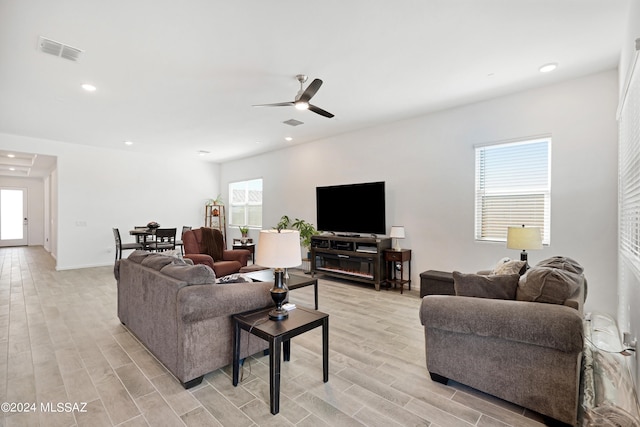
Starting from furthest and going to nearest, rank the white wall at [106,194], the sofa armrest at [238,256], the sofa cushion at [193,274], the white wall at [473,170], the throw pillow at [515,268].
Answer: the white wall at [106,194], the sofa armrest at [238,256], the white wall at [473,170], the throw pillow at [515,268], the sofa cushion at [193,274]

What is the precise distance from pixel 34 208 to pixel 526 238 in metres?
15.4

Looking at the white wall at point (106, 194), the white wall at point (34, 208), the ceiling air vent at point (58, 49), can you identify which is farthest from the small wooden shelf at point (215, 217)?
the white wall at point (34, 208)

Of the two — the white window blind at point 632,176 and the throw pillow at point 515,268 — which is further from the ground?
the white window blind at point 632,176

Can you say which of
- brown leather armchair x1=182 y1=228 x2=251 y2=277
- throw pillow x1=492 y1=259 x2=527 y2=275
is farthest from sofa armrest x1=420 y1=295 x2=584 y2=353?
brown leather armchair x1=182 y1=228 x2=251 y2=277

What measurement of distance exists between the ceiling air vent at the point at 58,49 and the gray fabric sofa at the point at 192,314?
225 cm

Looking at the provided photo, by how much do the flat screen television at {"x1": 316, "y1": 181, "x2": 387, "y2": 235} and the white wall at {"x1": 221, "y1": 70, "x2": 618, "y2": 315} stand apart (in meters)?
0.24

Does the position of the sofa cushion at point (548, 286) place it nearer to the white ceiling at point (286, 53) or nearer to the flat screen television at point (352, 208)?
the white ceiling at point (286, 53)

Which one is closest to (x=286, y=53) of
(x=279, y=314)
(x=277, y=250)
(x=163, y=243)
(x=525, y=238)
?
(x=277, y=250)

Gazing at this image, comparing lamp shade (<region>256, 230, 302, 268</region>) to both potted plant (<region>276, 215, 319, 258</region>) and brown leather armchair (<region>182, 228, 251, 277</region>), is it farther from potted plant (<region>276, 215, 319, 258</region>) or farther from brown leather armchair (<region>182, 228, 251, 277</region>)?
potted plant (<region>276, 215, 319, 258</region>)

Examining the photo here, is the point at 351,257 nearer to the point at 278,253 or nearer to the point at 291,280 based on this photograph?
the point at 291,280

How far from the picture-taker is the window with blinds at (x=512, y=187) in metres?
3.84

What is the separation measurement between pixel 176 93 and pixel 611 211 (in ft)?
18.0

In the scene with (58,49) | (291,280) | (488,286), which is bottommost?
(291,280)

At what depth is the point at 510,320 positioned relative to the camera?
6.10 feet
